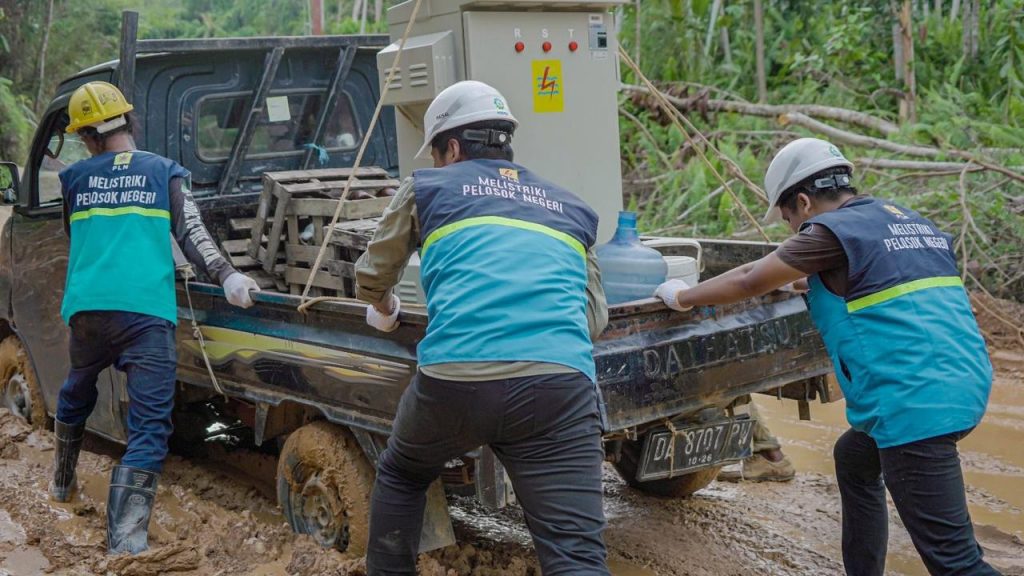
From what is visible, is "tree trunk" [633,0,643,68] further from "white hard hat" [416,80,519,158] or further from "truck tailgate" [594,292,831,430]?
"white hard hat" [416,80,519,158]

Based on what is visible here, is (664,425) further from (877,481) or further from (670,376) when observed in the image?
(877,481)

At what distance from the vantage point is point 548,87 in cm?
450

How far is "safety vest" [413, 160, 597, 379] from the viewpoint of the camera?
2.78 meters

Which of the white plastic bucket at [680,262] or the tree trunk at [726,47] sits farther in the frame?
the tree trunk at [726,47]

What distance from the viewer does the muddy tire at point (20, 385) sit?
5.61m

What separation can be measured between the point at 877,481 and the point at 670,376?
2.47 feet

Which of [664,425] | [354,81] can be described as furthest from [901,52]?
[664,425]

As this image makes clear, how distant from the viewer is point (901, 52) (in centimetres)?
1095

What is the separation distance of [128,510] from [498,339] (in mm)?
2064

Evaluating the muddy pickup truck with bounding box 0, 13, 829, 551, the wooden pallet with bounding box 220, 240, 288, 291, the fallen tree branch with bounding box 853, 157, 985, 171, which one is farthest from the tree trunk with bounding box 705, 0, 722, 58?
the wooden pallet with bounding box 220, 240, 288, 291

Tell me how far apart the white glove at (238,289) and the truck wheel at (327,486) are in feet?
1.75

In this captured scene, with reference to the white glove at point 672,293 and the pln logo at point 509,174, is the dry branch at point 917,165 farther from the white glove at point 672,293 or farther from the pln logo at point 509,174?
the pln logo at point 509,174

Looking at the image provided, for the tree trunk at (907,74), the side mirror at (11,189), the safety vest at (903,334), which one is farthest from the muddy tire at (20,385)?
the tree trunk at (907,74)

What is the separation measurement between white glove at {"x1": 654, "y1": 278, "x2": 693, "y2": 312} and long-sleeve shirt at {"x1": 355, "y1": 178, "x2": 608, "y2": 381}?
38 cm
